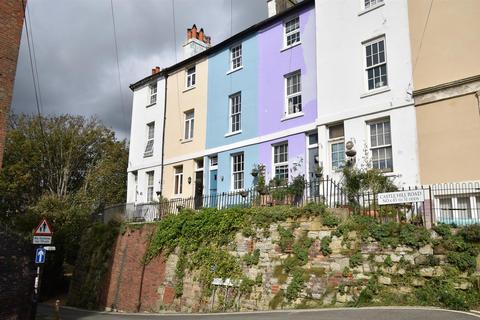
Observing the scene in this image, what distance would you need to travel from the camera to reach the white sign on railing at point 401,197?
504 inches

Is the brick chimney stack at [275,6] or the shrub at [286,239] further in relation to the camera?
the brick chimney stack at [275,6]

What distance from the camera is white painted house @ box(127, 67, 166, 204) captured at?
92.2ft

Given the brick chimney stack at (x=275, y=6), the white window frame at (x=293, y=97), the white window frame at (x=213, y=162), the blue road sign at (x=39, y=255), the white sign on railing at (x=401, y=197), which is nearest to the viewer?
the white sign on railing at (x=401, y=197)

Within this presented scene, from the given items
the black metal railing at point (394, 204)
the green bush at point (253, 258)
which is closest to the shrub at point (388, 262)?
the black metal railing at point (394, 204)

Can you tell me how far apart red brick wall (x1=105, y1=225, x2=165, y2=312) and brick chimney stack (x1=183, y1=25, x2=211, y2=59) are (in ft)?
42.5

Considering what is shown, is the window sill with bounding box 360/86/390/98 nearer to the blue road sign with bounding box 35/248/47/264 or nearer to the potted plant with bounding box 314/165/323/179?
the potted plant with bounding box 314/165/323/179

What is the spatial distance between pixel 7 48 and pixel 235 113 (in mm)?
11952

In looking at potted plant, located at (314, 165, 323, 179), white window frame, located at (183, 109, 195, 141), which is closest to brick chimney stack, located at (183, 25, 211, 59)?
white window frame, located at (183, 109, 195, 141)

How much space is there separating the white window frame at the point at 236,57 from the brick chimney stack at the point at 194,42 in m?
5.11

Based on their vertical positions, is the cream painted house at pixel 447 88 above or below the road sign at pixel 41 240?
above

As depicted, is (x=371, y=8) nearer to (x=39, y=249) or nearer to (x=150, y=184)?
(x=39, y=249)

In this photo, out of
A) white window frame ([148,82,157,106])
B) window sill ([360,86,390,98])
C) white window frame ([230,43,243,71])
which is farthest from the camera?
white window frame ([148,82,157,106])

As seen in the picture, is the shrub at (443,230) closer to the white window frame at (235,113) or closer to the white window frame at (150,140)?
the white window frame at (235,113)

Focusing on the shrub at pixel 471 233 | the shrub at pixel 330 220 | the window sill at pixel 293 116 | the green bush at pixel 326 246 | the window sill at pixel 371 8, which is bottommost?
the green bush at pixel 326 246
